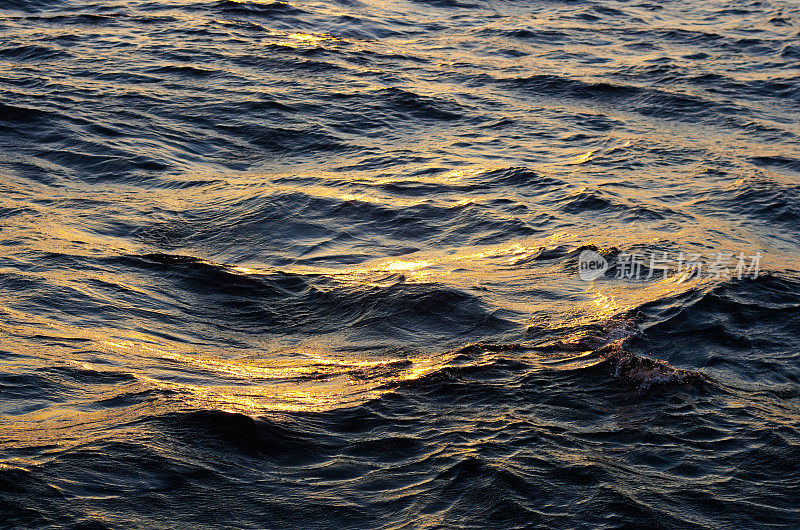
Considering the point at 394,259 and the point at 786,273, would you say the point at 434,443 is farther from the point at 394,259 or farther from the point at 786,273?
the point at 786,273

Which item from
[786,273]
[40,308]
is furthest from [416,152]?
[40,308]

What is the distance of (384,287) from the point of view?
7043 mm

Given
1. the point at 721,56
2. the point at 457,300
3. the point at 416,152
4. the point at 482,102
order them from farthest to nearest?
the point at 721,56, the point at 482,102, the point at 416,152, the point at 457,300

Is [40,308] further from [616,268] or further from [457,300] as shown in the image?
[616,268]

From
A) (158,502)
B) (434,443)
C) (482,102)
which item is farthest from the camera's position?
(482,102)

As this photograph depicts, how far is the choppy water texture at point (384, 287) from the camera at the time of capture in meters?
4.46

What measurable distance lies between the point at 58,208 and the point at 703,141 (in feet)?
24.4

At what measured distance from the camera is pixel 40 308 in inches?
242

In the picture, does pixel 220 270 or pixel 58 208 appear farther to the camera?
pixel 58 208

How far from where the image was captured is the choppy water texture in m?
4.46

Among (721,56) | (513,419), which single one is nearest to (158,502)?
(513,419)

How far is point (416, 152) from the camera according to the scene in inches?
413

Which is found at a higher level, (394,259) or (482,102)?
(482,102)

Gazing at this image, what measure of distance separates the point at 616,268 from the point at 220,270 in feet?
10.7
